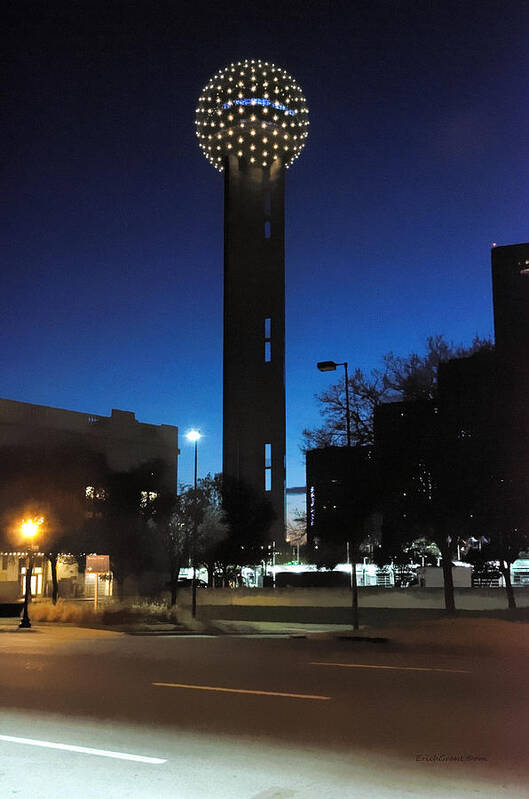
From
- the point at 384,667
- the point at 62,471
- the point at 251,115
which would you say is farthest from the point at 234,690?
the point at 251,115

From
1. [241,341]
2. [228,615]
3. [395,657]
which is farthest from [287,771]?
[241,341]

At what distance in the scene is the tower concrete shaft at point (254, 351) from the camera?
107 metres

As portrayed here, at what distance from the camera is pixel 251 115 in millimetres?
113812

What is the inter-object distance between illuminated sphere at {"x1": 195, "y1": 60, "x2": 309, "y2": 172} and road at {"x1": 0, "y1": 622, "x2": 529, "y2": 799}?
10634 cm

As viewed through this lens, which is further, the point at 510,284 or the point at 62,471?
the point at 510,284

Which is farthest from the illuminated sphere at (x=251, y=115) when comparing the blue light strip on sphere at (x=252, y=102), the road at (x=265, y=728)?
the road at (x=265, y=728)

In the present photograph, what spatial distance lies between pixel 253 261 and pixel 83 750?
103m

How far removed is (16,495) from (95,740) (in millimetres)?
50024

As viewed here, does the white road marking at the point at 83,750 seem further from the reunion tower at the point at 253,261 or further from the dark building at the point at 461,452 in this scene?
the reunion tower at the point at 253,261

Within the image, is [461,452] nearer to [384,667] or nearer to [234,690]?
[384,667]

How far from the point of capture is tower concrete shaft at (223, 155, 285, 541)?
351 ft

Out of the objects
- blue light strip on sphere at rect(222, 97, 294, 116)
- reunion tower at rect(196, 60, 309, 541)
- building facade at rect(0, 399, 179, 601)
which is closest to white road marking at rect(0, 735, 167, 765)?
building facade at rect(0, 399, 179, 601)

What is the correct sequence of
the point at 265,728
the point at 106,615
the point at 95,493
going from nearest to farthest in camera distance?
the point at 265,728
the point at 106,615
the point at 95,493

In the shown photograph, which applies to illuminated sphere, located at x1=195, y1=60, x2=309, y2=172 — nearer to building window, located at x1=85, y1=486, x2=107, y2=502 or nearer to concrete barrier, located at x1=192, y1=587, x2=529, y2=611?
building window, located at x1=85, y1=486, x2=107, y2=502
